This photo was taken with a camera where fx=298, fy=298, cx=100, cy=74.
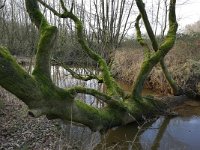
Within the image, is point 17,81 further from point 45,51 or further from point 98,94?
point 98,94

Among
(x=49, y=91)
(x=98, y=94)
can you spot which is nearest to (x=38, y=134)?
(x=98, y=94)

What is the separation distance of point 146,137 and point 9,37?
1157 cm

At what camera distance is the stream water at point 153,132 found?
8.02m

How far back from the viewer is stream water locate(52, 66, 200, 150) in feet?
26.3

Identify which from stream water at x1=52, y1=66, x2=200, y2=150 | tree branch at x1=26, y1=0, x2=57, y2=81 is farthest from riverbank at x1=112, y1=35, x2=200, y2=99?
tree branch at x1=26, y1=0, x2=57, y2=81

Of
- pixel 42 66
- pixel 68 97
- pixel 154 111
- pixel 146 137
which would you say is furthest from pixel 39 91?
pixel 154 111

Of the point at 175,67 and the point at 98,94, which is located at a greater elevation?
the point at 175,67

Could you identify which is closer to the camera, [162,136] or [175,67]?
[162,136]

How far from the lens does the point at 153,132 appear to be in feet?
30.7

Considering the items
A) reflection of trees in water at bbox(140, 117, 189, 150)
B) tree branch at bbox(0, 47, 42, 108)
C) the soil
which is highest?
tree branch at bbox(0, 47, 42, 108)

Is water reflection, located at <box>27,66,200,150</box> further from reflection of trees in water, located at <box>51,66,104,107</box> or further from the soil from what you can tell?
the soil

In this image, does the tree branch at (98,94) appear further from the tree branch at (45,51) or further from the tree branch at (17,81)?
the tree branch at (17,81)

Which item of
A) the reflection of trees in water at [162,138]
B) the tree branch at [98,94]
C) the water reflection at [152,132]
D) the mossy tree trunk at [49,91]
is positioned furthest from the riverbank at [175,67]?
the tree branch at [98,94]

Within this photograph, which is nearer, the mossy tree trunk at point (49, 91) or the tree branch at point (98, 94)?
the mossy tree trunk at point (49, 91)
